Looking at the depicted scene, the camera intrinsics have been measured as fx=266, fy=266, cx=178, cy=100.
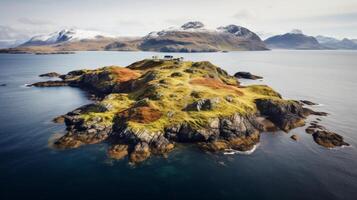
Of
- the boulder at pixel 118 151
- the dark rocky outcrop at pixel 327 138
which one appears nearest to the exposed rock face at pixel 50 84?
the boulder at pixel 118 151

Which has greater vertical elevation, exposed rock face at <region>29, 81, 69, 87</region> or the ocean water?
exposed rock face at <region>29, 81, 69, 87</region>

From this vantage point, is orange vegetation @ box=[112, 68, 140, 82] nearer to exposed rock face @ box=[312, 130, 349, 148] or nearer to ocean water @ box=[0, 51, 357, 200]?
ocean water @ box=[0, 51, 357, 200]

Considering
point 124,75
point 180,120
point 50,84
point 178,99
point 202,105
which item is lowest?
point 50,84

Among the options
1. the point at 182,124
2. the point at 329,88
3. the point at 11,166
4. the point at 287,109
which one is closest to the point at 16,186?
the point at 11,166

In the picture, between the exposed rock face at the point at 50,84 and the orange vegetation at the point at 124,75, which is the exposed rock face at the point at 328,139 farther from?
the exposed rock face at the point at 50,84

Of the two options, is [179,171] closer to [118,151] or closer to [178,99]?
[118,151]

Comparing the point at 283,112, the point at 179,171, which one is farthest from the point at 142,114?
the point at 283,112

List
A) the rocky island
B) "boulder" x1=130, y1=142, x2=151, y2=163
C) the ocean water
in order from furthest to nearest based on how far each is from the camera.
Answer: the rocky island < "boulder" x1=130, y1=142, x2=151, y2=163 < the ocean water

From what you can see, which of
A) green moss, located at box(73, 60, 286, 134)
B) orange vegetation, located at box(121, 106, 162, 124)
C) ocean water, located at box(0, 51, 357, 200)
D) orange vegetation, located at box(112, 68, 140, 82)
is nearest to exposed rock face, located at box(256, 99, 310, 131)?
green moss, located at box(73, 60, 286, 134)
